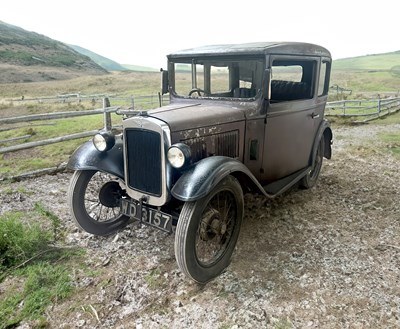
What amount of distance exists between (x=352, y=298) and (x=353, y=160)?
4.96m

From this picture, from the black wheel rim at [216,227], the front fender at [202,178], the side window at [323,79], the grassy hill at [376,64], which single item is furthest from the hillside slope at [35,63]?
the grassy hill at [376,64]

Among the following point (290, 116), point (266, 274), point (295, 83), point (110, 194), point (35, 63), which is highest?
point (35, 63)

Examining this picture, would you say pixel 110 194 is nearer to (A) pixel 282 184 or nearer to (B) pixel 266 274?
(B) pixel 266 274

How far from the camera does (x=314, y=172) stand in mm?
5656

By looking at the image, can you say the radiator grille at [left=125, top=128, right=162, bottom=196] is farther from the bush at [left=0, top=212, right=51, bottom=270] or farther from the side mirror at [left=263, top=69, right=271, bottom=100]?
→ the side mirror at [left=263, top=69, right=271, bottom=100]

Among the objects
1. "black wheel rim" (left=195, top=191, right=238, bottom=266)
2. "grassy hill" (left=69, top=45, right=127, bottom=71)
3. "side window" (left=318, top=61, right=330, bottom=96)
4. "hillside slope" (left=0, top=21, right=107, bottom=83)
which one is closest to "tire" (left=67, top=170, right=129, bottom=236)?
"black wheel rim" (left=195, top=191, right=238, bottom=266)

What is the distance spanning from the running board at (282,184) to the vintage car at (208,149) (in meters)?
A: 0.02

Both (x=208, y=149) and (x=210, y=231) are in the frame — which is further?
(x=208, y=149)

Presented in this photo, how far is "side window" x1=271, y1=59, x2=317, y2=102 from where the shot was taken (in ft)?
14.8

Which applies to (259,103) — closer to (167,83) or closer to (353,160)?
(167,83)

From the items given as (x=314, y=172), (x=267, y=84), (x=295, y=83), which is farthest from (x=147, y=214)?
(x=314, y=172)

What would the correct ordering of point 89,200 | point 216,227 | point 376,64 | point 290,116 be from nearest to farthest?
point 216,227 < point 89,200 < point 290,116 < point 376,64

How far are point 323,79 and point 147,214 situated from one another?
361cm

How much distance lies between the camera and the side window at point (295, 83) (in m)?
4.51
